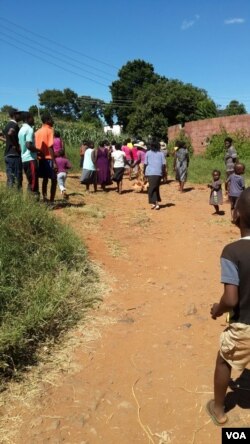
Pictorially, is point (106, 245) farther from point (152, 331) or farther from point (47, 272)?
point (152, 331)

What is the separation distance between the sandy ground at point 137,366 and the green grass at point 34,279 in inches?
7.9

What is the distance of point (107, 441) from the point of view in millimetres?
2486

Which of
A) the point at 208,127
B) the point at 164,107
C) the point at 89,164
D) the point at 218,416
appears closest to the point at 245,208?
the point at 218,416

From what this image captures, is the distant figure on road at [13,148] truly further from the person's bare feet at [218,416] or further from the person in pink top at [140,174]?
the person in pink top at [140,174]

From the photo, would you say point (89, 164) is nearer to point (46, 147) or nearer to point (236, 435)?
point (46, 147)

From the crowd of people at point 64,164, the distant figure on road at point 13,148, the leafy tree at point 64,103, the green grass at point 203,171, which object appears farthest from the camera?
the leafy tree at point 64,103

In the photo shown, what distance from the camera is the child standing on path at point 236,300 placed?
2225mm

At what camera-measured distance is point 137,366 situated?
3209 mm

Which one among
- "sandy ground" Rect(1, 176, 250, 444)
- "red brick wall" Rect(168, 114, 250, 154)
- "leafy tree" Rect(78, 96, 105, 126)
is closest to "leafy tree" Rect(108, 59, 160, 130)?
"leafy tree" Rect(78, 96, 105, 126)

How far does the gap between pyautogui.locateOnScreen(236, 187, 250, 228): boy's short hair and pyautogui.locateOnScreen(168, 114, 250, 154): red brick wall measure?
18.6 meters

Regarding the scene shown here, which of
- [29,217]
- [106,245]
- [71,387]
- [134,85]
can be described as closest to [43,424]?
[71,387]

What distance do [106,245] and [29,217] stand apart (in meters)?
1.68

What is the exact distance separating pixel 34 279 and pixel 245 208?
2441 mm

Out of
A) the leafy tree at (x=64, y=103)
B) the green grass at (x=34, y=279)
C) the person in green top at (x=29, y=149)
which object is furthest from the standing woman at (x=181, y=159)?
the leafy tree at (x=64, y=103)
